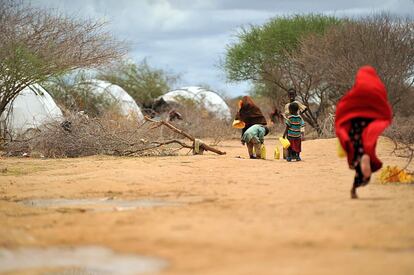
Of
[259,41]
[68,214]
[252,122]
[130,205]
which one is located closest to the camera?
[68,214]

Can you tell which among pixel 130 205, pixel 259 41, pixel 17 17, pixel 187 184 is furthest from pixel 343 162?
pixel 259 41

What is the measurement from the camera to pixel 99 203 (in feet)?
32.8

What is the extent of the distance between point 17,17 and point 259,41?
62.7 ft

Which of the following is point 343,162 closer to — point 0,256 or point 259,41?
point 0,256

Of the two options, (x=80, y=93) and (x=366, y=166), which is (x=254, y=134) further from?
(x=80, y=93)

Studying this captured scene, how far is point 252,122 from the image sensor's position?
18.3 metres

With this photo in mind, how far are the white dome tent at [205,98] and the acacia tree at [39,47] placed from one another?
1431cm

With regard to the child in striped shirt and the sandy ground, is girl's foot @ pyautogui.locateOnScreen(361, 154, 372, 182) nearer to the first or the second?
the sandy ground

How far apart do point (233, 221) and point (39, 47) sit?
1584 cm

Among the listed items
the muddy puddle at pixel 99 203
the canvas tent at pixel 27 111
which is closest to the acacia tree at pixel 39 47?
the canvas tent at pixel 27 111

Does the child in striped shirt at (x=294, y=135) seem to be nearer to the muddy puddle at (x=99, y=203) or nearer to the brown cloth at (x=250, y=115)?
the brown cloth at (x=250, y=115)

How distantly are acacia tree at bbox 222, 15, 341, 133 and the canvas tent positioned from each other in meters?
12.3

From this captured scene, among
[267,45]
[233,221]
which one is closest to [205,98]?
[267,45]

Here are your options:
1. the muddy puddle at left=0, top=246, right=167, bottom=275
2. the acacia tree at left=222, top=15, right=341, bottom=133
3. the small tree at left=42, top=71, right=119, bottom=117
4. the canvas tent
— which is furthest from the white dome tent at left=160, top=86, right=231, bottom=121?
Answer: the muddy puddle at left=0, top=246, right=167, bottom=275
